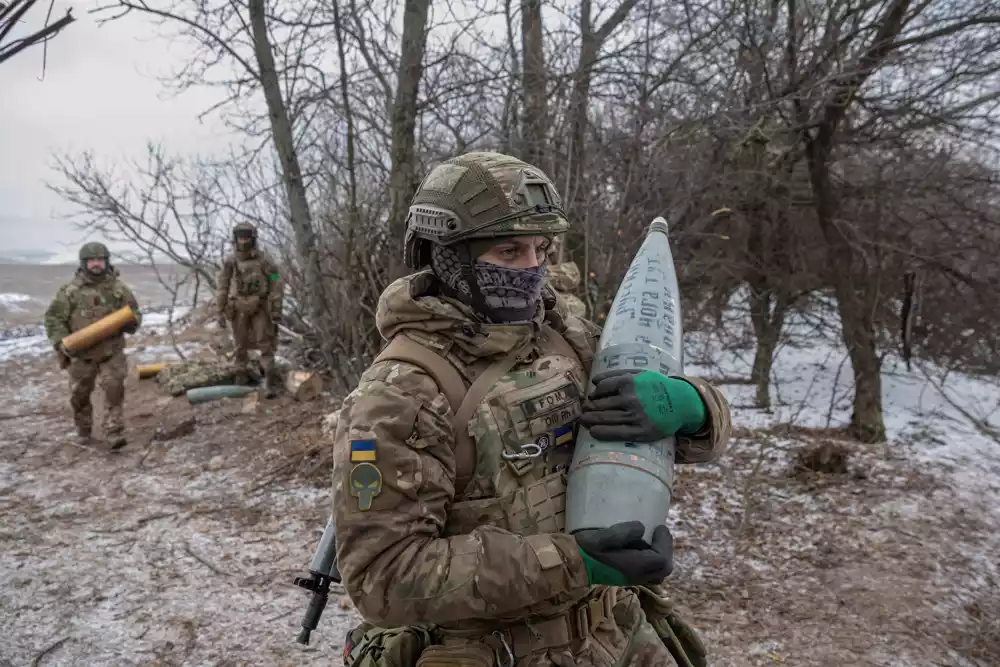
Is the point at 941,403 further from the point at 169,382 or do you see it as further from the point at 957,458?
the point at 169,382

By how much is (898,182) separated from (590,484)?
Answer: 7.17 m

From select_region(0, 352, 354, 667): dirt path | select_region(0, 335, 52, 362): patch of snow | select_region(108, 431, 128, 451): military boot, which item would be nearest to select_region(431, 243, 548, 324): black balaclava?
select_region(0, 352, 354, 667): dirt path

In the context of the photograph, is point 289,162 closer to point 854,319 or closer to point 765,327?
point 854,319

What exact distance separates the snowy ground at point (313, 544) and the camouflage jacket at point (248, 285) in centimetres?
167

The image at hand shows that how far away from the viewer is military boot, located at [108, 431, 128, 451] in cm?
672

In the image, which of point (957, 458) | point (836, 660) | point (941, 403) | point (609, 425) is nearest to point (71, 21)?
point (609, 425)

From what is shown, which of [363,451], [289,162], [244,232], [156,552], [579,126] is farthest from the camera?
[244,232]

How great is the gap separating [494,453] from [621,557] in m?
0.37

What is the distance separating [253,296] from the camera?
852 cm

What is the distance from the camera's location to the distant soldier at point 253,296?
27.6ft

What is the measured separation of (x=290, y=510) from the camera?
5.36 meters

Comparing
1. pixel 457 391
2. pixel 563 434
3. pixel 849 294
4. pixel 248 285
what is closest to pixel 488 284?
pixel 457 391

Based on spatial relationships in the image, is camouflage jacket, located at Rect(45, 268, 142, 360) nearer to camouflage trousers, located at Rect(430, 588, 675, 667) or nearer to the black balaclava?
the black balaclava

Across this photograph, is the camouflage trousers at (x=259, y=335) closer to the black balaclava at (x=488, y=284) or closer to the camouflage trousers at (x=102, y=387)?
the camouflage trousers at (x=102, y=387)
